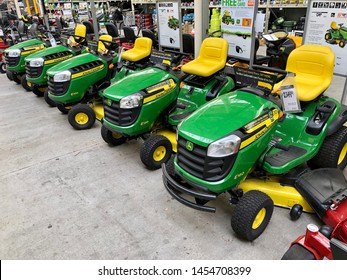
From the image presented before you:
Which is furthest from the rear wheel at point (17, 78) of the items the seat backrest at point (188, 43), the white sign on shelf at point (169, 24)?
the seat backrest at point (188, 43)

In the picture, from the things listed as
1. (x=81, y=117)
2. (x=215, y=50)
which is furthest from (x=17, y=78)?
(x=215, y=50)

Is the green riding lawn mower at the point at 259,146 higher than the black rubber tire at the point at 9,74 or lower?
higher

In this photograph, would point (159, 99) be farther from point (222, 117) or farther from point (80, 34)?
point (80, 34)

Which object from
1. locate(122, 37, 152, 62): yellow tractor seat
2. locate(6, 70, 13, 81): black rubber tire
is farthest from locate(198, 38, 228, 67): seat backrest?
locate(6, 70, 13, 81): black rubber tire

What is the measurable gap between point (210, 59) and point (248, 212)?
5.83 feet

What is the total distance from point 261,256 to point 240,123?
0.77 meters

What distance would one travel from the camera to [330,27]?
101 inches

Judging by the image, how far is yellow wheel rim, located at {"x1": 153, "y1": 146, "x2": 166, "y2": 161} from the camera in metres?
2.58

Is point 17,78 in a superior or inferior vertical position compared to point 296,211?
inferior

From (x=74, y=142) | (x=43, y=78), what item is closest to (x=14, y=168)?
(x=74, y=142)

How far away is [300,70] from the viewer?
2.37 m

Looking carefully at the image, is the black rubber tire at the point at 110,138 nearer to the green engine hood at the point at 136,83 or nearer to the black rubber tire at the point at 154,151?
the green engine hood at the point at 136,83

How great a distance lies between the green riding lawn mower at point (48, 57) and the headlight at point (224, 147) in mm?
3050

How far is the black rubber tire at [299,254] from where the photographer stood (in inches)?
53.8
